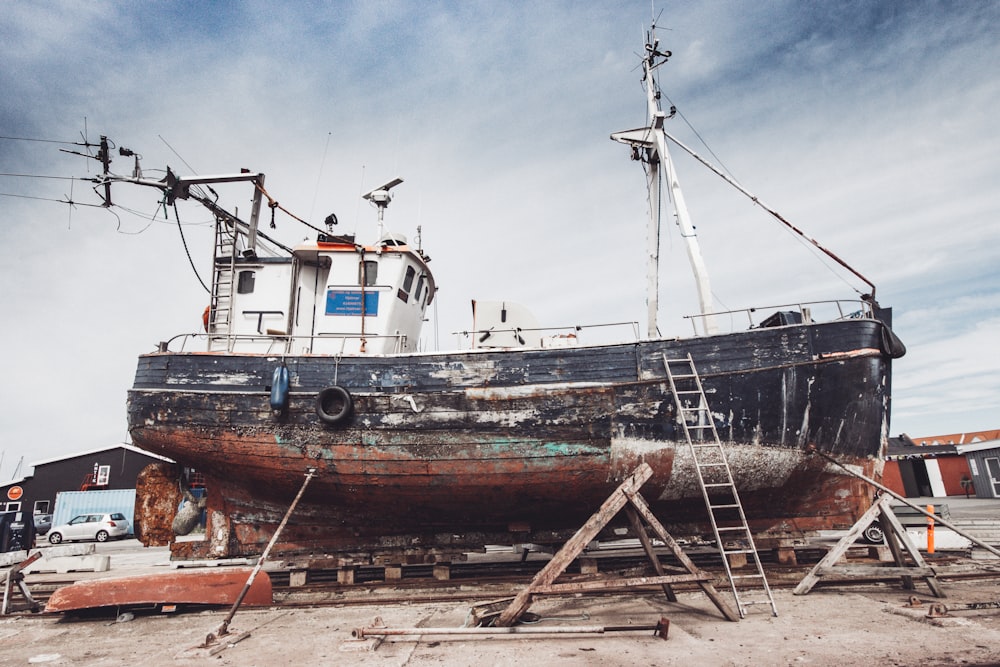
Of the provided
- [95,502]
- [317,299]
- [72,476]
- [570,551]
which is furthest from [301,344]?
[72,476]

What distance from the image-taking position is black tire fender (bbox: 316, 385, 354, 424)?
7.95 meters

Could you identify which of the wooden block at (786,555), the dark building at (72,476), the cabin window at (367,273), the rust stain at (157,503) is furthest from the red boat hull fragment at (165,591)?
the dark building at (72,476)

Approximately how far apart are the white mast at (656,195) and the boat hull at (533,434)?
168 cm

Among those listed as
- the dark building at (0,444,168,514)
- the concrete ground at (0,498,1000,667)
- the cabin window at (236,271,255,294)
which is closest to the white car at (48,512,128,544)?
the dark building at (0,444,168,514)

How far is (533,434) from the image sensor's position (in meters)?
7.81

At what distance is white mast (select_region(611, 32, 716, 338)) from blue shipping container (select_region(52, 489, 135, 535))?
25.9 m

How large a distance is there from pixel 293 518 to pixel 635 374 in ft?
Answer: 19.6

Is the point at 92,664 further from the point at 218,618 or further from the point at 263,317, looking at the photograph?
the point at 263,317

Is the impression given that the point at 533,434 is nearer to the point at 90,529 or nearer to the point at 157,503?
the point at 157,503

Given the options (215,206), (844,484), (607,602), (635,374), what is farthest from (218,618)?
(844,484)

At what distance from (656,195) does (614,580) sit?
27.2 ft

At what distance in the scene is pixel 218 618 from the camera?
6.10 metres

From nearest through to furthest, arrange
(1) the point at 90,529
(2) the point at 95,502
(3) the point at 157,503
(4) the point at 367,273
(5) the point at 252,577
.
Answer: (5) the point at 252,577 → (3) the point at 157,503 → (4) the point at 367,273 → (1) the point at 90,529 → (2) the point at 95,502

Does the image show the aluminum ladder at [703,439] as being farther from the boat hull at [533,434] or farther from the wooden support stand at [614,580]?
the wooden support stand at [614,580]
